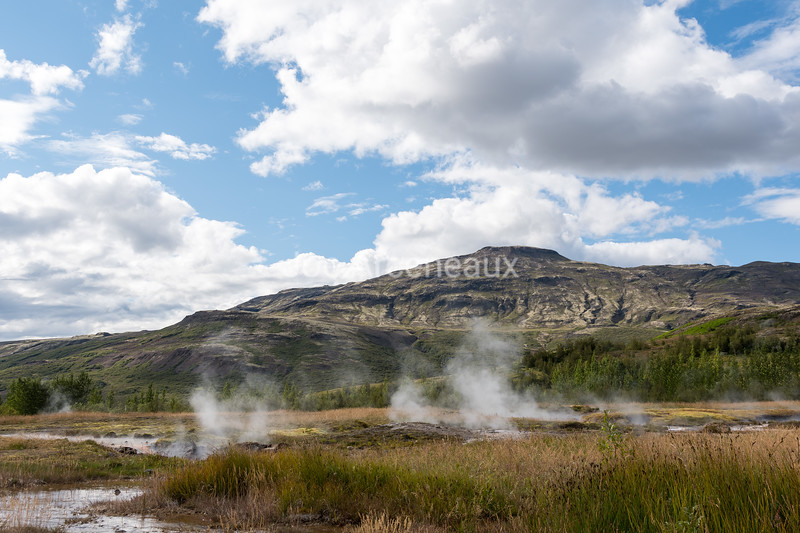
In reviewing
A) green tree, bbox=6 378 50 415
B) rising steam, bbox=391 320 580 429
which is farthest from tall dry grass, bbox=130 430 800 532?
green tree, bbox=6 378 50 415

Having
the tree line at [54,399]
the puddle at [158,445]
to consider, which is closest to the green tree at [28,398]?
the tree line at [54,399]

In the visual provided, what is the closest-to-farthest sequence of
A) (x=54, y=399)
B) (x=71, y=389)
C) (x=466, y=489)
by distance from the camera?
1. (x=466, y=489)
2. (x=54, y=399)
3. (x=71, y=389)

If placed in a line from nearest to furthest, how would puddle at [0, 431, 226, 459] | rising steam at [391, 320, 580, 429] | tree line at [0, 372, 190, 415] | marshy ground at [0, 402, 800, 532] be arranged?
marshy ground at [0, 402, 800, 532]
puddle at [0, 431, 226, 459]
rising steam at [391, 320, 580, 429]
tree line at [0, 372, 190, 415]

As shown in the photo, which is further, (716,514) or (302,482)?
(302,482)

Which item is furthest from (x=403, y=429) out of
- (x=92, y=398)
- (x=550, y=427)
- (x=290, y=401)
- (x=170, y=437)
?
(x=92, y=398)

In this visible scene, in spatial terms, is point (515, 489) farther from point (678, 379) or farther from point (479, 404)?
point (678, 379)

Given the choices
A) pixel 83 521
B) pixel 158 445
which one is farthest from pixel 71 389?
pixel 83 521

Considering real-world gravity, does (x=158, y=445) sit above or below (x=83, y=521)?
below

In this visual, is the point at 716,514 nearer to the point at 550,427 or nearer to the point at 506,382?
the point at 550,427

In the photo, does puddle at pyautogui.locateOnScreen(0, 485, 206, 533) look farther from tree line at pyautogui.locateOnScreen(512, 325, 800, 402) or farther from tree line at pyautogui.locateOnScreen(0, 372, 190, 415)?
tree line at pyautogui.locateOnScreen(512, 325, 800, 402)

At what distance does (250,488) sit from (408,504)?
353 cm

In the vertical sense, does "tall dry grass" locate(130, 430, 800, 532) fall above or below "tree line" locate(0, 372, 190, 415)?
above

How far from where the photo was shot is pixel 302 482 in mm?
10125

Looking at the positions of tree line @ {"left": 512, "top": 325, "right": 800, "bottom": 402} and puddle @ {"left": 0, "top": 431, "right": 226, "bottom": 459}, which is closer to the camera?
puddle @ {"left": 0, "top": 431, "right": 226, "bottom": 459}
